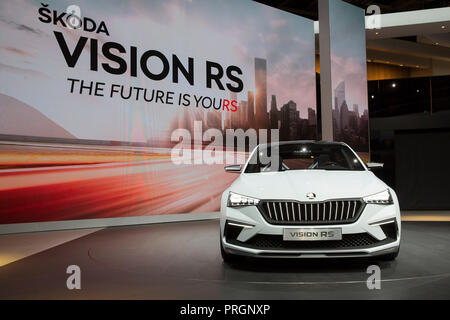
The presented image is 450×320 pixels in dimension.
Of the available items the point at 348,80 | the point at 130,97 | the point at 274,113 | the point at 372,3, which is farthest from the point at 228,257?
the point at 372,3

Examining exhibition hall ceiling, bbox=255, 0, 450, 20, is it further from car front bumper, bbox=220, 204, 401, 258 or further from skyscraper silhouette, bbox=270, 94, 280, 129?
car front bumper, bbox=220, 204, 401, 258

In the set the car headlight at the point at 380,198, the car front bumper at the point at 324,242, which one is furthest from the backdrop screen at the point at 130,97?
the car headlight at the point at 380,198

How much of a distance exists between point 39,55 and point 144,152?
2482 mm

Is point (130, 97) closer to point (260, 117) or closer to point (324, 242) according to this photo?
point (260, 117)

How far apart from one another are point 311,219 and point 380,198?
675 mm

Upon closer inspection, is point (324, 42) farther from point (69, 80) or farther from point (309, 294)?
point (309, 294)

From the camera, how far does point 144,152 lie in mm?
7836

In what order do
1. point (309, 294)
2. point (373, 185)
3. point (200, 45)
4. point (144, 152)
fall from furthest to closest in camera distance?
point (200, 45), point (144, 152), point (373, 185), point (309, 294)

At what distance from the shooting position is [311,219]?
3.26 m

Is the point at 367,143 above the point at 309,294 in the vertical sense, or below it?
above

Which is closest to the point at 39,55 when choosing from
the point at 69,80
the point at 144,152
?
the point at 69,80

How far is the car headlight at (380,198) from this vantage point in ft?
11.1

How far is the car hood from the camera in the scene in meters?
3.38

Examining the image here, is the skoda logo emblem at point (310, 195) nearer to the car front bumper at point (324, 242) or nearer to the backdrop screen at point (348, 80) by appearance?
the car front bumper at point (324, 242)
